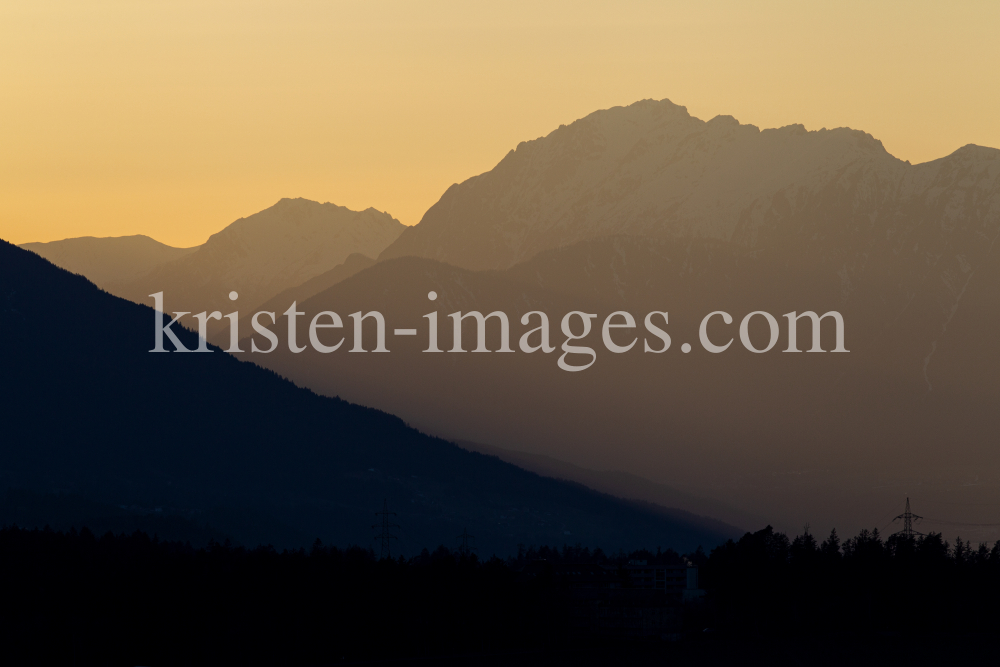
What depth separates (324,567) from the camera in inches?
7195

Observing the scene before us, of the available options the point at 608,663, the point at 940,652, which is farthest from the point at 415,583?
the point at 940,652

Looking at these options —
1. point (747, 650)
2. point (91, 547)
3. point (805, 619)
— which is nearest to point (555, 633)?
point (747, 650)

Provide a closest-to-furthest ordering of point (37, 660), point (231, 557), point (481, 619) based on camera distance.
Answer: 1. point (37, 660)
2. point (481, 619)
3. point (231, 557)

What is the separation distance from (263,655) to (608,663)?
35523mm

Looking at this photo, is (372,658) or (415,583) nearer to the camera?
(372,658)

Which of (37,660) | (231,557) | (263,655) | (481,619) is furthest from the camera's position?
(231,557)

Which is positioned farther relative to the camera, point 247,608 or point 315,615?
point 315,615

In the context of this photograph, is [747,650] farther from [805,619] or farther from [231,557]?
[231,557]

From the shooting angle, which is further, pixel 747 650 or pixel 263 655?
pixel 747 650

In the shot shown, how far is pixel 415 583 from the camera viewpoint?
592 feet

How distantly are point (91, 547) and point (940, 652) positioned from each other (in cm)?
10524

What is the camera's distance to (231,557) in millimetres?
197125

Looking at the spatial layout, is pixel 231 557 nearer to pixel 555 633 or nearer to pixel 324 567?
pixel 324 567

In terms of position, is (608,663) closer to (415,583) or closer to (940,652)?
(415,583)
